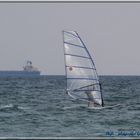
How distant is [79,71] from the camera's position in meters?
31.5

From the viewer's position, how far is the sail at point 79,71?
3119 cm

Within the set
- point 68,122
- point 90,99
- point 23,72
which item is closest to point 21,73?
point 23,72

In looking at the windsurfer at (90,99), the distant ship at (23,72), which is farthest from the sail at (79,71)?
the distant ship at (23,72)

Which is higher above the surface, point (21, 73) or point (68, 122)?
point (21, 73)

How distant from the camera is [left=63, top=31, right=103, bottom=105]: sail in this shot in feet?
102

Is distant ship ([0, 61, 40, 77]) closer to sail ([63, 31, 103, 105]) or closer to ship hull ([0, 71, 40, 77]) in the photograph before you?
ship hull ([0, 71, 40, 77])

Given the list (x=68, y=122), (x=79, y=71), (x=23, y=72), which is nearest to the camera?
(x=68, y=122)

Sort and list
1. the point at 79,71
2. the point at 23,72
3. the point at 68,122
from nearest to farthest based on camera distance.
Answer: the point at 68,122 < the point at 79,71 < the point at 23,72

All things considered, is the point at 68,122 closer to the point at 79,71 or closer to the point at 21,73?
the point at 79,71

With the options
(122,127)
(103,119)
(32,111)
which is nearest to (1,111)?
(32,111)

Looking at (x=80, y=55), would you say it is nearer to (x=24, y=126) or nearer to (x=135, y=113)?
(x=135, y=113)

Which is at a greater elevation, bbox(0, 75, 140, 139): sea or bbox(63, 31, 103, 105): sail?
bbox(63, 31, 103, 105): sail

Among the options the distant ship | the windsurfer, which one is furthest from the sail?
the distant ship

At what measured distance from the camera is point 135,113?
3105 cm
